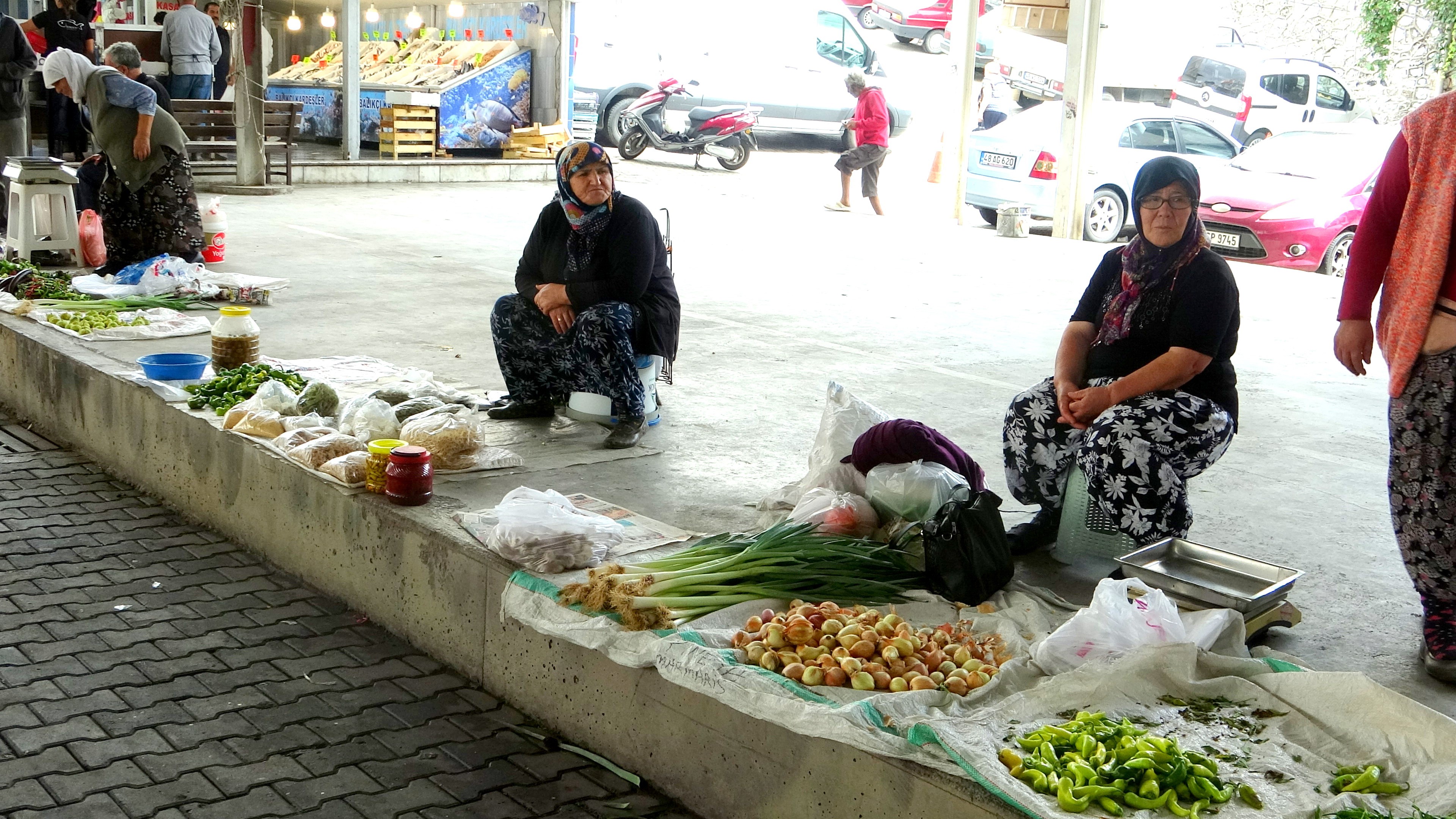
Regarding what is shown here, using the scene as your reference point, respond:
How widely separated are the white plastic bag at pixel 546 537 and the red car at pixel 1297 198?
29.3ft

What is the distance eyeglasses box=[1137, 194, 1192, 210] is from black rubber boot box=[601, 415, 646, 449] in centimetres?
198

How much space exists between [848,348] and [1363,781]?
4.68 metres

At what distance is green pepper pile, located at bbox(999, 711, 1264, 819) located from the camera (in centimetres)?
226

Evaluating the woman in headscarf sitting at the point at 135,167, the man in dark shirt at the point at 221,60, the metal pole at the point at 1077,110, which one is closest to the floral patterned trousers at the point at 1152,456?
the woman in headscarf sitting at the point at 135,167

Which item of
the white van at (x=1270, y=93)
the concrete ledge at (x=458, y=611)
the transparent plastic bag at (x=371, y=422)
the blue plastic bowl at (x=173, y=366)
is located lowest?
the concrete ledge at (x=458, y=611)

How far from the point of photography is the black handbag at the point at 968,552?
3.22 m

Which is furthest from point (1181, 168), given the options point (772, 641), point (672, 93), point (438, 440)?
point (672, 93)

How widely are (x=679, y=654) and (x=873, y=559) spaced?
69 cm

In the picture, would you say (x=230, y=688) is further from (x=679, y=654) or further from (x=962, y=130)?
(x=962, y=130)

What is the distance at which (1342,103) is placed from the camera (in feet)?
61.7

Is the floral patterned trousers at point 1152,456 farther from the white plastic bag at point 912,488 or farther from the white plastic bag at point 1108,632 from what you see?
the white plastic bag at point 1108,632

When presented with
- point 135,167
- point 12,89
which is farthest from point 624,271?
point 12,89

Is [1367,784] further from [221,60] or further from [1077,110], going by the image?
[221,60]

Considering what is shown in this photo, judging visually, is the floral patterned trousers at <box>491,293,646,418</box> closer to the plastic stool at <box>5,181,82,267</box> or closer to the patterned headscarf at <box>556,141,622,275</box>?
the patterned headscarf at <box>556,141,622,275</box>
